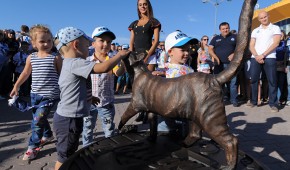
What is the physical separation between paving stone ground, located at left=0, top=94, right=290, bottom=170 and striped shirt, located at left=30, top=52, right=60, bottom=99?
2.37ft

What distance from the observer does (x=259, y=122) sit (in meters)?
4.41

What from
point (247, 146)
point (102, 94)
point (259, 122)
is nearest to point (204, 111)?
point (102, 94)

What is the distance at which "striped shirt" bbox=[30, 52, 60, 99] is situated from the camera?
10.1ft

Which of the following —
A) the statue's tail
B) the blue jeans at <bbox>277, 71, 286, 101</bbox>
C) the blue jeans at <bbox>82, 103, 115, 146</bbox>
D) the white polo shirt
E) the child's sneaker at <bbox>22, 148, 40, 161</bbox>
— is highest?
the white polo shirt

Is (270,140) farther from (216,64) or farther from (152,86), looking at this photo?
(216,64)

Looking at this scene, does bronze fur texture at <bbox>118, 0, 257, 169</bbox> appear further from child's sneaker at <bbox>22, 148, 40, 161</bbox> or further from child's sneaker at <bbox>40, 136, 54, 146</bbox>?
child's sneaker at <bbox>40, 136, 54, 146</bbox>

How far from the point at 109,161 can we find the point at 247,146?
2.18 meters

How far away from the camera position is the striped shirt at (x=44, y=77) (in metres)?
3.08

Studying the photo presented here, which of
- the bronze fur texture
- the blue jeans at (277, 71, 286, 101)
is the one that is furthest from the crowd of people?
the blue jeans at (277, 71, 286, 101)

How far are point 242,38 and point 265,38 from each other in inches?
158

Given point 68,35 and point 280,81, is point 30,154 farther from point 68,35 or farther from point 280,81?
point 280,81

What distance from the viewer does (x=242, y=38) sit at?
144 cm

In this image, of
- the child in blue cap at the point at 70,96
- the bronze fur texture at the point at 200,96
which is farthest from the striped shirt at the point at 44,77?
the bronze fur texture at the point at 200,96

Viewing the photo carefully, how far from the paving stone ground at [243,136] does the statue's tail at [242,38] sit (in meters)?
0.67
